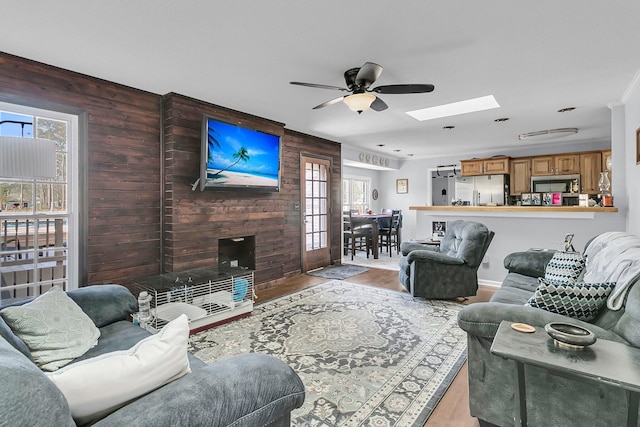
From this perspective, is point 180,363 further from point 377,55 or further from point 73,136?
point 73,136

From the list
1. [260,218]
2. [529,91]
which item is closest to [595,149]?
[529,91]

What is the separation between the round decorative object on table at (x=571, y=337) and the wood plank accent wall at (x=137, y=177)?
3383mm

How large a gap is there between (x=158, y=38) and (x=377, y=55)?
1.66 metres

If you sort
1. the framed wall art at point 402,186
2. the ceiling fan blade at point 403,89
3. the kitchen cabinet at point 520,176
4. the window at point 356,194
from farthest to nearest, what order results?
1. the framed wall art at point 402,186
2. the window at point 356,194
3. the kitchen cabinet at point 520,176
4. the ceiling fan blade at point 403,89

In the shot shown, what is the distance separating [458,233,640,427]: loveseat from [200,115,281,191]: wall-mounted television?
2.99 metres

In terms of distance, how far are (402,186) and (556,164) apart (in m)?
3.55

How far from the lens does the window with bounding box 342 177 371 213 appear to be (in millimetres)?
8828

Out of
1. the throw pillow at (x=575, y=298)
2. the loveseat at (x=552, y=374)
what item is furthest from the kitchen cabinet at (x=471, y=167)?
the throw pillow at (x=575, y=298)

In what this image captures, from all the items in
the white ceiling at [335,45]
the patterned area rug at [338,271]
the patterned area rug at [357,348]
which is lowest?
the patterned area rug at [357,348]

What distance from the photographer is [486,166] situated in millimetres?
7180

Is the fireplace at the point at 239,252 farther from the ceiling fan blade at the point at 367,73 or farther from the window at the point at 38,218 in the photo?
the ceiling fan blade at the point at 367,73

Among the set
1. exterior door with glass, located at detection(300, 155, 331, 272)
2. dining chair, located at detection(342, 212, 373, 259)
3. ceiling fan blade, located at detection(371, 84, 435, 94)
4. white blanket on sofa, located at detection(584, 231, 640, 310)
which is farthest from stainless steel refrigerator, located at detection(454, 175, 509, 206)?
ceiling fan blade, located at detection(371, 84, 435, 94)

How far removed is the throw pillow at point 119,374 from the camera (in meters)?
0.91

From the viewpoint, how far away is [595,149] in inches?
248
